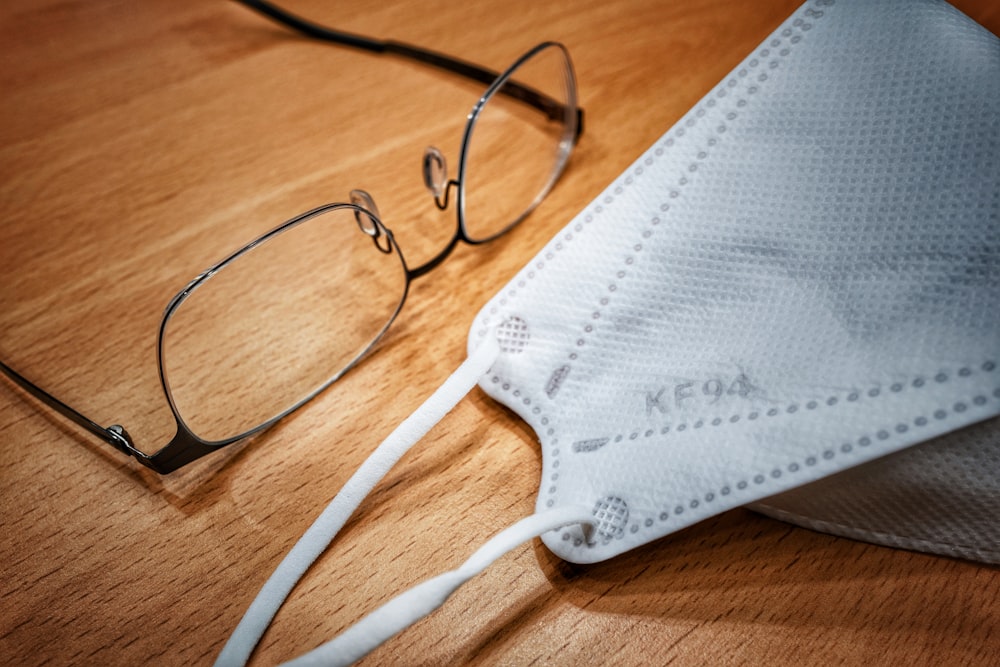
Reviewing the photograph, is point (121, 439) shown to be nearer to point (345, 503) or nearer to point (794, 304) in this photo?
point (345, 503)

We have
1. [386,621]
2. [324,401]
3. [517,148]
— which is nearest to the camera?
[386,621]

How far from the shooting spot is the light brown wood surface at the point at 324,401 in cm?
25

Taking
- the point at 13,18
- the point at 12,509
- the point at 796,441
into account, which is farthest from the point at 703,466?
the point at 13,18

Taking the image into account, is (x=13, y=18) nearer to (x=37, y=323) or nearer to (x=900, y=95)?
(x=37, y=323)

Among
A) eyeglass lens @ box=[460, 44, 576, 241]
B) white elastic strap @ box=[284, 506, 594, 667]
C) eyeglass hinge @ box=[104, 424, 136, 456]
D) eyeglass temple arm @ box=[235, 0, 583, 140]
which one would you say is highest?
eyeglass temple arm @ box=[235, 0, 583, 140]

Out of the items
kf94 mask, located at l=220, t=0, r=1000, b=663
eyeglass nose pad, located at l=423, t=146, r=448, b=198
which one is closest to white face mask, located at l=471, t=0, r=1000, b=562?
kf94 mask, located at l=220, t=0, r=1000, b=663

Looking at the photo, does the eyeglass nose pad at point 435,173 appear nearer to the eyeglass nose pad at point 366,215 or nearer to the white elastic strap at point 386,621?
the eyeglass nose pad at point 366,215

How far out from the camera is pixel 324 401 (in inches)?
13.1

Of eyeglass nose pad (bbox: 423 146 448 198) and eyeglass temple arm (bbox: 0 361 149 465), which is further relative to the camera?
eyeglass nose pad (bbox: 423 146 448 198)

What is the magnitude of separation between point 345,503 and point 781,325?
18 centimetres

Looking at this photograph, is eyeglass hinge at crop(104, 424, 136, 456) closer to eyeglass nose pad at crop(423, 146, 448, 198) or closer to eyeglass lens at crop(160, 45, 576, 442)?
eyeglass lens at crop(160, 45, 576, 442)

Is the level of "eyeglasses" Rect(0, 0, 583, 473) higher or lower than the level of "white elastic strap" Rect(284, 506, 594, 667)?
higher

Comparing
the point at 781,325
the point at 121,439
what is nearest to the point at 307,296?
the point at 121,439

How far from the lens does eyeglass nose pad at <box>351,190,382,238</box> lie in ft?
1.20
